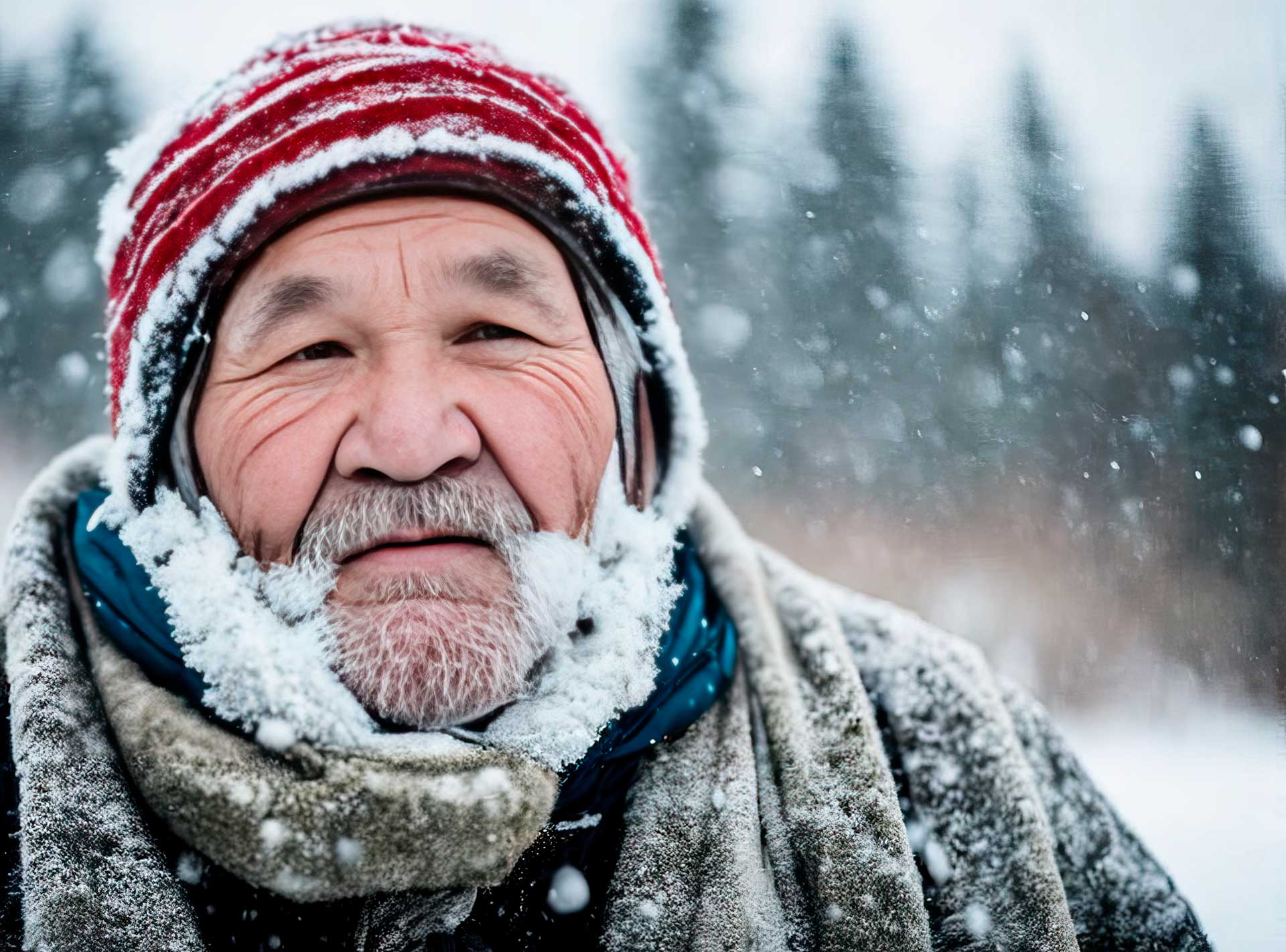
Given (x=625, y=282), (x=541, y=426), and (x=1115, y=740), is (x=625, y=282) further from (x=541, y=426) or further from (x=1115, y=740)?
(x=1115, y=740)

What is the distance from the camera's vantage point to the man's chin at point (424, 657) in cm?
144

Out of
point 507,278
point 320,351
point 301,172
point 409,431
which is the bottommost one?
point 409,431

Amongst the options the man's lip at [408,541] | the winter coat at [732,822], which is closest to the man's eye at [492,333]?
the man's lip at [408,541]

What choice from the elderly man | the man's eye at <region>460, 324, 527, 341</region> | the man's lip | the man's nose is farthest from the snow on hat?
the man's lip

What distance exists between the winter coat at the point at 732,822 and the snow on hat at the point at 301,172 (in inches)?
14.9

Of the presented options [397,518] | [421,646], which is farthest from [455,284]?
[421,646]

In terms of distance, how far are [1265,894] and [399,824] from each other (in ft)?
6.36

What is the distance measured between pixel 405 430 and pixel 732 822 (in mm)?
943

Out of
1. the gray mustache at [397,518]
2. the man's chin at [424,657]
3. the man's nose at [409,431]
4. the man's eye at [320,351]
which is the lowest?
the man's chin at [424,657]

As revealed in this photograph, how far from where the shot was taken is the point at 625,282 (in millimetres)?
1849

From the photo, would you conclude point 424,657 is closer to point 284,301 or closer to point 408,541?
point 408,541

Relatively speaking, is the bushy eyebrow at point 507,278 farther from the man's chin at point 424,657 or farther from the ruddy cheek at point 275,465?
the man's chin at point 424,657

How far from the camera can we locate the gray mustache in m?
1.47

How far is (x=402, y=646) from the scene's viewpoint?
1439 millimetres
